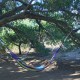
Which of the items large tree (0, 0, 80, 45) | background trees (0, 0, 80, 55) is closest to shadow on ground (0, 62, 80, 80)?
background trees (0, 0, 80, 55)

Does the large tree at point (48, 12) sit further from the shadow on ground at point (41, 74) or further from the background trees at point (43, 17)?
the shadow on ground at point (41, 74)

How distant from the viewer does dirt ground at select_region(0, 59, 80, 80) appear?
9.86m

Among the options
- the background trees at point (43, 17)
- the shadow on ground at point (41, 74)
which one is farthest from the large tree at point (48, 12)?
the shadow on ground at point (41, 74)

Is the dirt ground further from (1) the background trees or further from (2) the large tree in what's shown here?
(2) the large tree

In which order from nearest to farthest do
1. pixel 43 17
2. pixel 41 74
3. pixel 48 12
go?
pixel 48 12
pixel 43 17
pixel 41 74

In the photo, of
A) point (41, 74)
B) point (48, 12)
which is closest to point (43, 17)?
point (48, 12)

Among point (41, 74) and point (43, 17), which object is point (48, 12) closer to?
point (43, 17)

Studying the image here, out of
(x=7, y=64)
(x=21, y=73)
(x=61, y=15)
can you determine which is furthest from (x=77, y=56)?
(x=61, y=15)

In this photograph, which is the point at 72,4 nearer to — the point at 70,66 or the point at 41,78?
the point at 41,78

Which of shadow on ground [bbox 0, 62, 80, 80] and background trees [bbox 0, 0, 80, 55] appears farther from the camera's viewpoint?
shadow on ground [bbox 0, 62, 80, 80]

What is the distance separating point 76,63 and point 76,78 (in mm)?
2998

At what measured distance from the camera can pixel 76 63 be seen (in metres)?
12.5

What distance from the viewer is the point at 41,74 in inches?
413

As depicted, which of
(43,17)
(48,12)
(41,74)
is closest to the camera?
(48,12)
